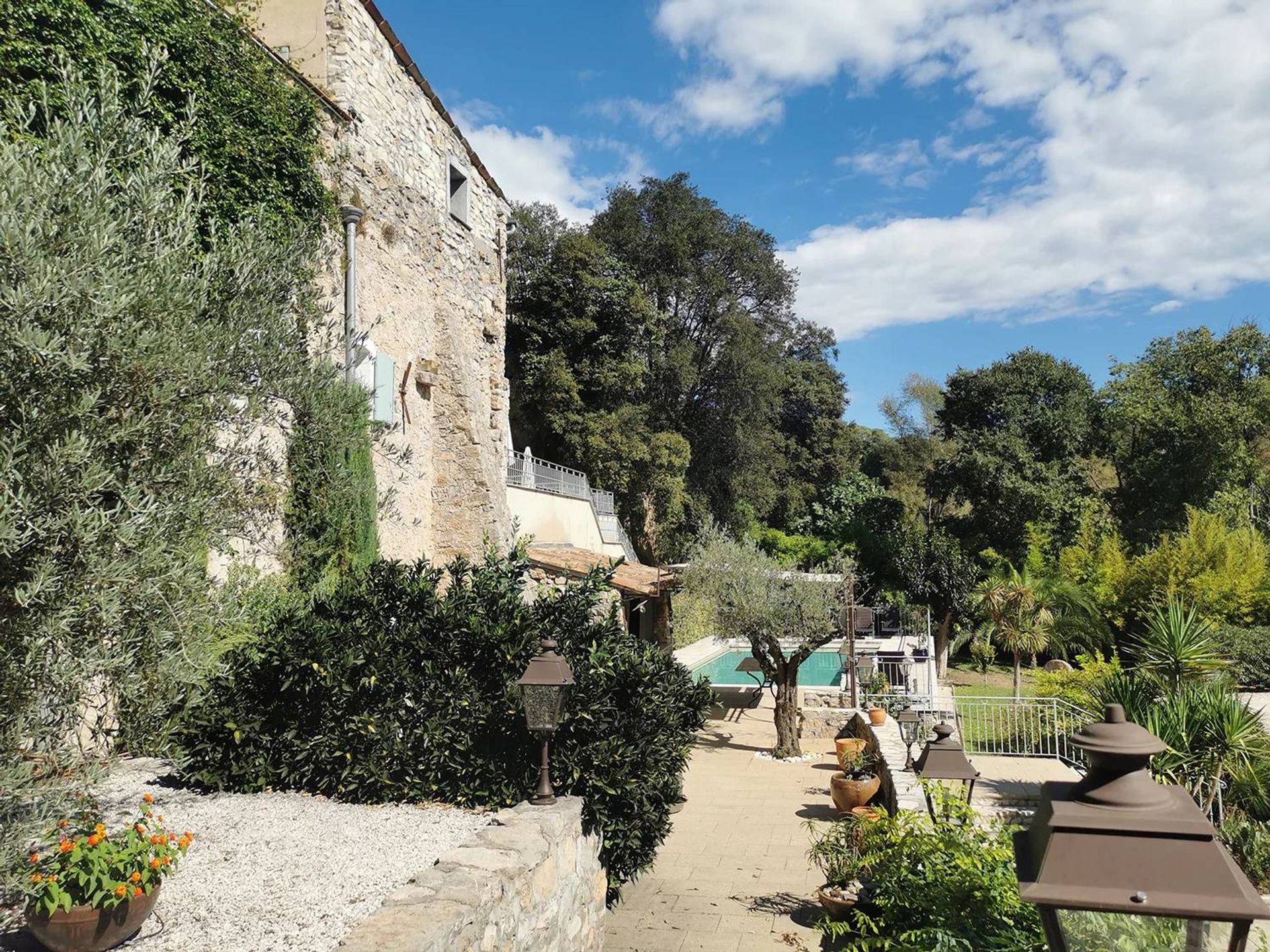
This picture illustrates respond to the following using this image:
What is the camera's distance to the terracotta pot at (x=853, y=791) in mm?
9773

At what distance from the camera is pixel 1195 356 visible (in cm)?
2505

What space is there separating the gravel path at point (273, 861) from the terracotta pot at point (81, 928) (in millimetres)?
217

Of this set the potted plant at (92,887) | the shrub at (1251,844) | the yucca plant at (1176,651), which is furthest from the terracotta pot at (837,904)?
the yucca plant at (1176,651)

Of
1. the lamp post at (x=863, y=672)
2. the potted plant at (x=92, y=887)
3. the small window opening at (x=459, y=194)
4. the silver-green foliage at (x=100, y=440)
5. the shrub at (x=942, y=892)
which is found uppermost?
A: the small window opening at (x=459, y=194)

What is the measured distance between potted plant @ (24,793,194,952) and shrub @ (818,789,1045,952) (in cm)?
357

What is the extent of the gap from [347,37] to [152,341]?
368 inches

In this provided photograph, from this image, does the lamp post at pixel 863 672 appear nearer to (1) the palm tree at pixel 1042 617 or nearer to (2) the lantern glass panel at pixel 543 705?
(1) the palm tree at pixel 1042 617

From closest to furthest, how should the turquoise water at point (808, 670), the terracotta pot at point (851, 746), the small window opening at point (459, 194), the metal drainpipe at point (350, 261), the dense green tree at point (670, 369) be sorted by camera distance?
the metal drainpipe at point (350, 261), the terracotta pot at point (851, 746), the small window opening at point (459, 194), the turquoise water at point (808, 670), the dense green tree at point (670, 369)

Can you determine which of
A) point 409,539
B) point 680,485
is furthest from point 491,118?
point 409,539

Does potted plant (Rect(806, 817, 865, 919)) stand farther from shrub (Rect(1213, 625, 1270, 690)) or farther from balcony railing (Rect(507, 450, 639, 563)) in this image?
shrub (Rect(1213, 625, 1270, 690))

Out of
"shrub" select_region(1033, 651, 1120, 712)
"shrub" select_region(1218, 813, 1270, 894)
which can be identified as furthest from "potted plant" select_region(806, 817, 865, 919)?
"shrub" select_region(1033, 651, 1120, 712)

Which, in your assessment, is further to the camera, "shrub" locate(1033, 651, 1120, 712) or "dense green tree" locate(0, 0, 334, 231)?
"shrub" locate(1033, 651, 1120, 712)

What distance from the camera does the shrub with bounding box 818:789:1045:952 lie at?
4.05m

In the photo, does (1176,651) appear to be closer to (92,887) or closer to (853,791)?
(853,791)
